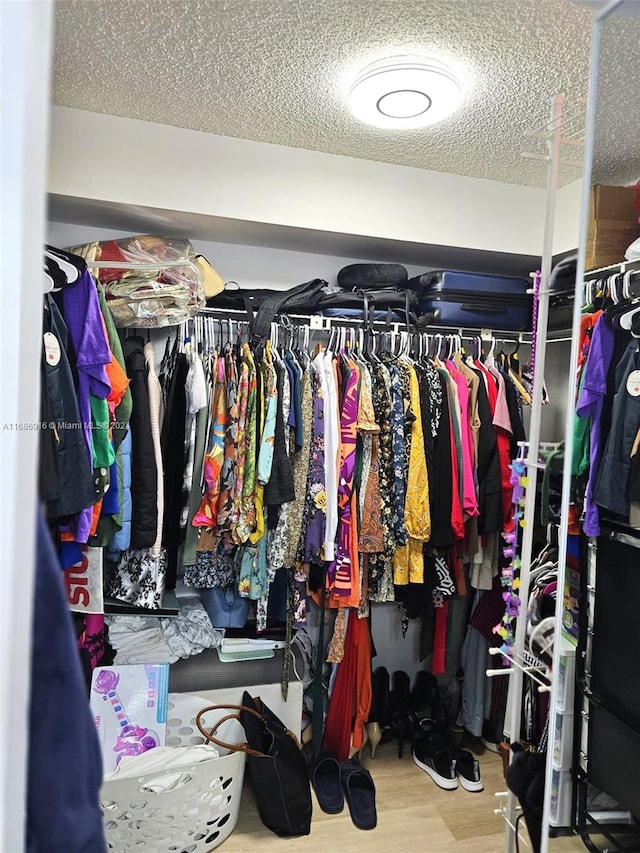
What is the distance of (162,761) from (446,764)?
3.75ft

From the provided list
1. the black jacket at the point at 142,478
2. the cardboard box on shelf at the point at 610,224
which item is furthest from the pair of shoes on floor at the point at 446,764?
the cardboard box on shelf at the point at 610,224

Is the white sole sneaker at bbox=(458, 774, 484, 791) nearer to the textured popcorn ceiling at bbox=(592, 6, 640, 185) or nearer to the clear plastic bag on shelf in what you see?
the clear plastic bag on shelf

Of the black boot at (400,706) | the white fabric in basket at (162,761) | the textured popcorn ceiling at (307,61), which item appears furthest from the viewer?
the black boot at (400,706)

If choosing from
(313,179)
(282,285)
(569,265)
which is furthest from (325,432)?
(569,265)

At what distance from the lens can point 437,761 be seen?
2.46m

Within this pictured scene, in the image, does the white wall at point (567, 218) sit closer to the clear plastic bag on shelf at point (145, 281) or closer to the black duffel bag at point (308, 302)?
the black duffel bag at point (308, 302)

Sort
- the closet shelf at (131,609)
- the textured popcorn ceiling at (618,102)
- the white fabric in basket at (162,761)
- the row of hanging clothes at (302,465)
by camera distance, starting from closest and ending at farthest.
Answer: the textured popcorn ceiling at (618,102) < the white fabric in basket at (162,761) < the row of hanging clothes at (302,465) < the closet shelf at (131,609)

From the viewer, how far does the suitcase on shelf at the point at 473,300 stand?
2.54 metres

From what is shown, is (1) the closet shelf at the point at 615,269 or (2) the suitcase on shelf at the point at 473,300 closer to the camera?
(1) the closet shelf at the point at 615,269

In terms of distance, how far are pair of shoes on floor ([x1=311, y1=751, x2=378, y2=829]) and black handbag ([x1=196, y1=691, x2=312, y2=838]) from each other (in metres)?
0.17

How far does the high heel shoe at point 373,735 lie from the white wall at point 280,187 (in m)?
2.02

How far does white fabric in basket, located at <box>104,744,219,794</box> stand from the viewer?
6.21 feet

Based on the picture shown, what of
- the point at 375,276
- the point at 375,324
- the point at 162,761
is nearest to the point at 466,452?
the point at 375,324

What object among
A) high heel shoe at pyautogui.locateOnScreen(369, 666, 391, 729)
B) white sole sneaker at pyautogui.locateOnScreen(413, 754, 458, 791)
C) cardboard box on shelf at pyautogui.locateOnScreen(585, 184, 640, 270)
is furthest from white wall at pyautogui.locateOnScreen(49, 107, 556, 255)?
white sole sneaker at pyautogui.locateOnScreen(413, 754, 458, 791)
